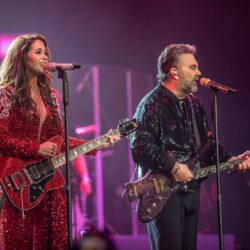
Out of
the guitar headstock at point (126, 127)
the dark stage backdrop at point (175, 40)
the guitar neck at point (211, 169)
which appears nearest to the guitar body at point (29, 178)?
the guitar headstock at point (126, 127)

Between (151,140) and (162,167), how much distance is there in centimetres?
24

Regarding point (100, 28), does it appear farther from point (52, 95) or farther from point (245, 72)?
point (52, 95)

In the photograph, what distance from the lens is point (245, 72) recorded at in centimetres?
750

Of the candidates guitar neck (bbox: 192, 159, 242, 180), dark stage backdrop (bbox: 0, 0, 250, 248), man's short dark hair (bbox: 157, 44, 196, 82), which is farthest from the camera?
dark stage backdrop (bbox: 0, 0, 250, 248)

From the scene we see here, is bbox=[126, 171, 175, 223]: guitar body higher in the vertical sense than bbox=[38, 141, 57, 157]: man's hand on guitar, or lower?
lower

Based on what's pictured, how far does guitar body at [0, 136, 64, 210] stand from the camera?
4.01 meters

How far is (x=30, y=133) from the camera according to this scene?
414 cm

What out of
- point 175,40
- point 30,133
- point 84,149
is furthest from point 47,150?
point 175,40

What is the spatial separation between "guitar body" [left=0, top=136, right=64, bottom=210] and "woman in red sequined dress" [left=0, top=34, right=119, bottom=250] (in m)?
0.02

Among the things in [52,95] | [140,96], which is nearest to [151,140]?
[52,95]

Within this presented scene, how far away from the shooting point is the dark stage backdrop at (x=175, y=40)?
24.7ft

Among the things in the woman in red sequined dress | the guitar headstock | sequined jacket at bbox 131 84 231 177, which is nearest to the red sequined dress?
the woman in red sequined dress

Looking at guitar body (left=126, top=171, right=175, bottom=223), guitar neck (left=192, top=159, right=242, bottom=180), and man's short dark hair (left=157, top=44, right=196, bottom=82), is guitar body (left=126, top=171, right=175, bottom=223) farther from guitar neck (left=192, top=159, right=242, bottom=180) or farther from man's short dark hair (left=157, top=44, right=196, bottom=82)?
man's short dark hair (left=157, top=44, right=196, bottom=82)

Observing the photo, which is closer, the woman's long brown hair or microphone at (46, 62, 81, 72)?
microphone at (46, 62, 81, 72)
